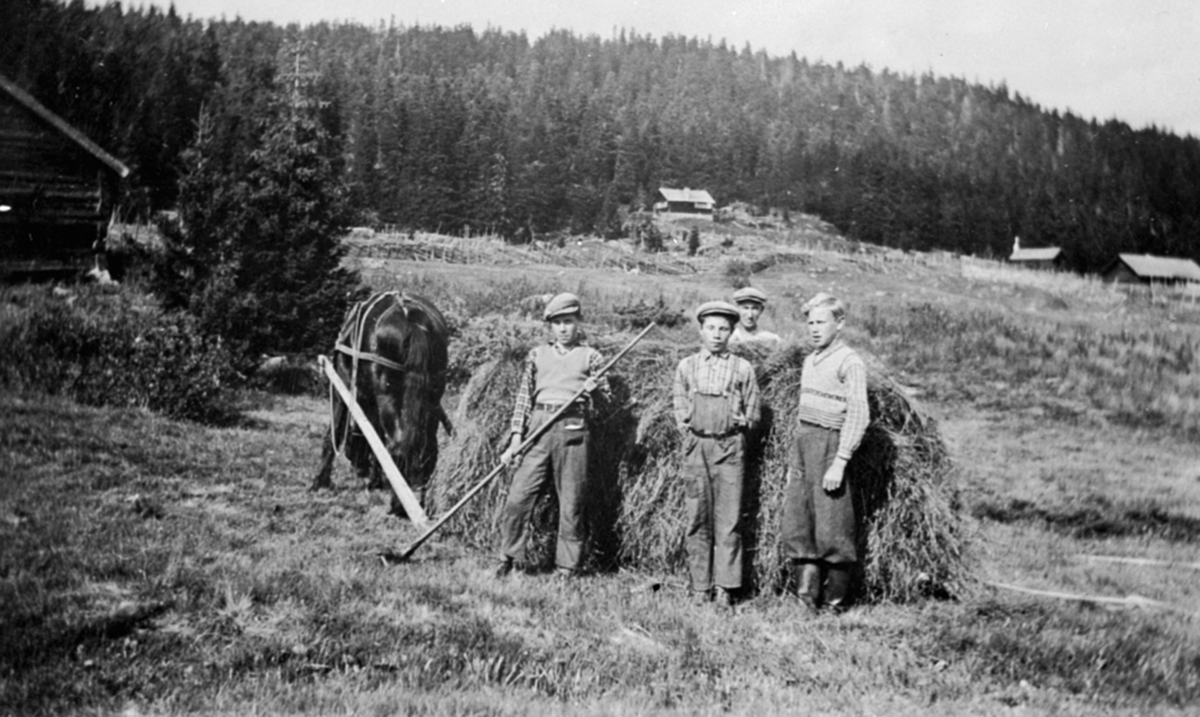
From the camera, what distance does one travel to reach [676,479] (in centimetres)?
571

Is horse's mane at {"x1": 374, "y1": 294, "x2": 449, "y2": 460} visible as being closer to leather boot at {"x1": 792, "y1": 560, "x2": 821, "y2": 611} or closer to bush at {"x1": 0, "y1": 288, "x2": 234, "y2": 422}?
leather boot at {"x1": 792, "y1": 560, "x2": 821, "y2": 611}

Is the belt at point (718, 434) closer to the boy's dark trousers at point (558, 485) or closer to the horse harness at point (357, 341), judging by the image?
the boy's dark trousers at point (558, 485)

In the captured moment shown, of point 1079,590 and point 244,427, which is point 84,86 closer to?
point 244,427

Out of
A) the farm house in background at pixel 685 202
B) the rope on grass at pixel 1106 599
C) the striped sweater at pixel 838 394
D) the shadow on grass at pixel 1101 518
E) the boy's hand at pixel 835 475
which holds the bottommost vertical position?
the shadow on grass at pixel 1101 518

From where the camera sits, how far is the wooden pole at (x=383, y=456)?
597 cm

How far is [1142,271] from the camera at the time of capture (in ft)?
37.2

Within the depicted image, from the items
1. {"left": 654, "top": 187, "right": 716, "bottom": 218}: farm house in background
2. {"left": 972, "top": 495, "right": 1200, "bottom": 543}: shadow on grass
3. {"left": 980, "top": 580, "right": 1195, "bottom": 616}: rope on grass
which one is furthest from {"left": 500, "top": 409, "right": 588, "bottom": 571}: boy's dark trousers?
{"left": 654, "top": 187, "right": 716, "bottom": 218}: farm house in background

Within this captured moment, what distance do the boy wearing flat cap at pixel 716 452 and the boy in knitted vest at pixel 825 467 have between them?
1.14 feet

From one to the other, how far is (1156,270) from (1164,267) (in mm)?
128

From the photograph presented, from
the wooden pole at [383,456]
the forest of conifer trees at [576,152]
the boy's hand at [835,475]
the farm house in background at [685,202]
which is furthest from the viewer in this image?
the farm house in background at [685,202]

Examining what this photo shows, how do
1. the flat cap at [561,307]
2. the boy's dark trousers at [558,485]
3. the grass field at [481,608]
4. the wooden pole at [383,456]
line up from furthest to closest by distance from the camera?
the wooden pole at [383,456], the flat cap at [561,307], the boy's dark trousers at [558,485], the grass field at [481,608]

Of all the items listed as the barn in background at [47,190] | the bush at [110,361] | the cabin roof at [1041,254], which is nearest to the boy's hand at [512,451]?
the barn in background at [47,190]

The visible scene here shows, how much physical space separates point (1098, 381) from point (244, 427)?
1149 centimetres

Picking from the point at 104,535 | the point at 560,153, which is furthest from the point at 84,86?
the point at 560,153
